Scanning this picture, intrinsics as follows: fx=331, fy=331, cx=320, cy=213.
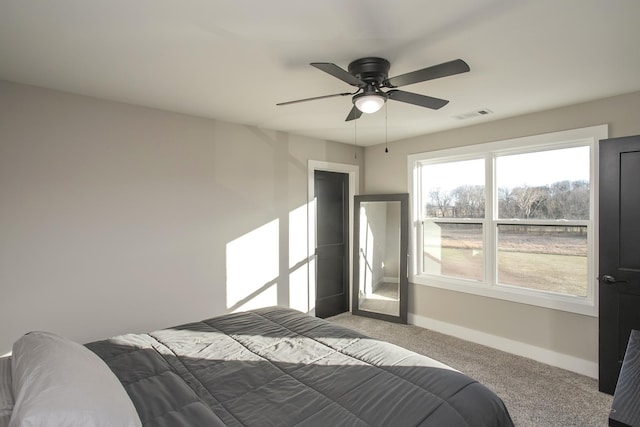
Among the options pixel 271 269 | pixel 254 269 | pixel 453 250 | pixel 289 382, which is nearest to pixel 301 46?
pixel 289 382

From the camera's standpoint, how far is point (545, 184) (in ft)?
11.4

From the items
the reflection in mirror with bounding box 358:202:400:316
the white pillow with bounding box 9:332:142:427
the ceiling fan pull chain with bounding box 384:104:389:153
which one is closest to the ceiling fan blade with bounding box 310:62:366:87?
the ceiling fan pull chain with bounding box 384:104:389:153

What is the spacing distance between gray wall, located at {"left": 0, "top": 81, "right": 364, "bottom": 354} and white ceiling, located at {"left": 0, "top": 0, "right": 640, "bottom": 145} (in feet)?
1.07

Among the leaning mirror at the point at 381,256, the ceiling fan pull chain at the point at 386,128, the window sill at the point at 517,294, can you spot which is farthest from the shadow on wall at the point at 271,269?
the window sill at the point at 517,294

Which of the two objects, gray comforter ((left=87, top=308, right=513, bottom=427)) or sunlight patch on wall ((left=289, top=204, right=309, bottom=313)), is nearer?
gray comforter ((left=87, top=308, right=513, bottom=427))

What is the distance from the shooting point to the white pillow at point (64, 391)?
1006mm

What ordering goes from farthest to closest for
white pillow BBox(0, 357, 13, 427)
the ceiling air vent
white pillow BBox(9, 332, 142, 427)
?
the ceiling air vent
white pillow BBox(0, 357, 13, 427)
white pillow BBox(9, 332, 142, 427)

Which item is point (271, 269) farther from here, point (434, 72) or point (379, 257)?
point (434, 72)

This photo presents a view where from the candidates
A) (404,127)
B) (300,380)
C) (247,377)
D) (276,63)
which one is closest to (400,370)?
(300,380)

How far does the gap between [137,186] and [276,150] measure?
167 cm

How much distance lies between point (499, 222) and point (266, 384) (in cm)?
327

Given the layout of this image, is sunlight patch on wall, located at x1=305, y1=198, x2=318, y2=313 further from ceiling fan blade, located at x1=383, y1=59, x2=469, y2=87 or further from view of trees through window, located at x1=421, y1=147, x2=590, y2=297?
ceiling fan blade, located at x1=383, y1=59, x2=469, y2=87

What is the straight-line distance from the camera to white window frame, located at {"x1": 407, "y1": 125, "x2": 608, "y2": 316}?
3111 mm

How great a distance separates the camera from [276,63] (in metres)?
2.30
